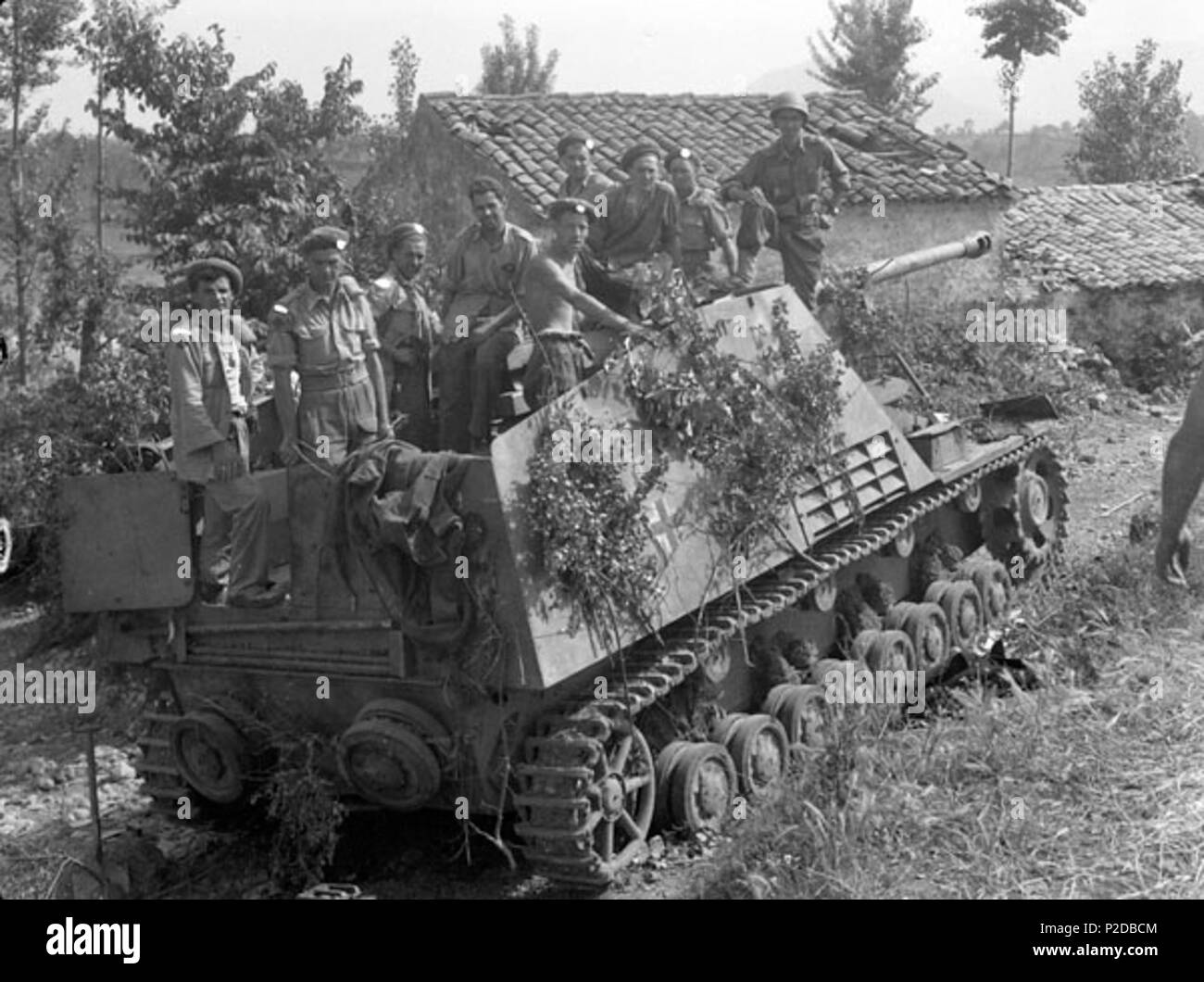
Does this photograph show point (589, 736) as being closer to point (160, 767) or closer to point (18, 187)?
point (160, 767)

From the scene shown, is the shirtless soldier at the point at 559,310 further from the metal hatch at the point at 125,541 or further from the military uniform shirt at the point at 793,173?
the military uniform shirt at the point at 793,173

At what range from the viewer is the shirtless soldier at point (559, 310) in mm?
8070

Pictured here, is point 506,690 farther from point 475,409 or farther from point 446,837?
point 475,409

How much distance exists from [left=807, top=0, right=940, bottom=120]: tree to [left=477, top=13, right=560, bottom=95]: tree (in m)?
3.89

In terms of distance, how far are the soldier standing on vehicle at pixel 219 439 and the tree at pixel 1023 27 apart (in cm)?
1459

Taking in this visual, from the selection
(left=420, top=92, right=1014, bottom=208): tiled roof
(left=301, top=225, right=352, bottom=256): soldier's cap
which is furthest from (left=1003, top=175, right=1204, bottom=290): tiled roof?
(left=301, top=225, right=352, bottom=256): soldier's cap

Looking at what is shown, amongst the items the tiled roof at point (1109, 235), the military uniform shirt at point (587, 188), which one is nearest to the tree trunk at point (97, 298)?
the military uniform shirt at point (587, 188)

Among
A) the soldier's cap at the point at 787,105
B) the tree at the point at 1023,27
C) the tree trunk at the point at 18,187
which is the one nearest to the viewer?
the soldier's cap at the point at 787,105

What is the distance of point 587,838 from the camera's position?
6672 millimetres

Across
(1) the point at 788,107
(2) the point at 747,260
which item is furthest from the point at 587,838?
(1) the point at 788,107

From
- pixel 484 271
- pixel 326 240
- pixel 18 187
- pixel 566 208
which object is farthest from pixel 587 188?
pixel 18 187

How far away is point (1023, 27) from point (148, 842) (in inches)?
626

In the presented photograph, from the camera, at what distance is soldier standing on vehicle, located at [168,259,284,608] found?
7133mm

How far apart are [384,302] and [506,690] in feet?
9.04
